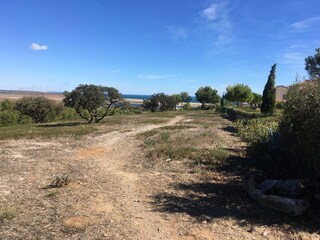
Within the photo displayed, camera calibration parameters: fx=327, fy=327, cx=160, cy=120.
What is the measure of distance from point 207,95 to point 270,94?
51.4 m

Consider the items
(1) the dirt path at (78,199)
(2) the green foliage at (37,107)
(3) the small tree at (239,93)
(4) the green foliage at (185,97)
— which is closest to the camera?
(1) the dirt path at (78,199)

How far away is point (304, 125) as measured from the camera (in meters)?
8.41

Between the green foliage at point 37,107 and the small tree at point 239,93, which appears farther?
the small tree at point 239,93

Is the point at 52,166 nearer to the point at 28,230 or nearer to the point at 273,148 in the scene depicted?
the point at 28,230

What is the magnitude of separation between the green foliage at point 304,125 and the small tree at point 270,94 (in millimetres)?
31196

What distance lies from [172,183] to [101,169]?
3169 millimetres

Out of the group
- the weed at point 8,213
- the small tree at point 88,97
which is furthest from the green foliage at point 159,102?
the weed at point 8,213

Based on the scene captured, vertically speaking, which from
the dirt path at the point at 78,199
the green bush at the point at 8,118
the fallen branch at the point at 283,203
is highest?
the fallen branch at the point at 283,203

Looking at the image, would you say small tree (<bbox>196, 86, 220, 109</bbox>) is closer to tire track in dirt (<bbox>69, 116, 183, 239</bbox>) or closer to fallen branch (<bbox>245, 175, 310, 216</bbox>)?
tire track in dirt (<bbox>69, 116, 183, 239</bbox>)

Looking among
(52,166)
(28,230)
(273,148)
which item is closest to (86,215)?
(28,230)

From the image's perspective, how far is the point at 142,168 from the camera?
12117 millimetres

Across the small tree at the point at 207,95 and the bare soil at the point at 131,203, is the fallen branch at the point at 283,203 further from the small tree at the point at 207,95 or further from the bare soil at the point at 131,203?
the small tree at the point at 207,95

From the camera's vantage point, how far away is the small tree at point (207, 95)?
3605 inches

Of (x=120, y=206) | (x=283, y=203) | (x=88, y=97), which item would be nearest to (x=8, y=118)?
(x=88, y=97)
